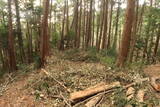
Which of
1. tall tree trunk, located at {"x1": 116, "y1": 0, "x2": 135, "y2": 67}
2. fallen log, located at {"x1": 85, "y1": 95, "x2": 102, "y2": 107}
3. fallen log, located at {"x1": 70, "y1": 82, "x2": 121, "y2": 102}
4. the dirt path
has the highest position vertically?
tall tree trunk, located at {"x1": 116, "y1": 0, "x2": 135, "y2": 67}

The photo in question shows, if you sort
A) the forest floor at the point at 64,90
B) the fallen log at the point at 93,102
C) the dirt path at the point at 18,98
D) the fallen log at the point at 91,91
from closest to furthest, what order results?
the fallen log at the point at 93,102 → the forest floor at the point at 64,90 → the fallen log at the point at 91,91 → the dirt path at the point at 18,98

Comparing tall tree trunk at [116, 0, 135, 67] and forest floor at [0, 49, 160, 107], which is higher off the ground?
tall tree trunk at [116, 0, 135, 67]

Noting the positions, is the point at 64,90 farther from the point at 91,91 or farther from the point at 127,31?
the point at 127,31

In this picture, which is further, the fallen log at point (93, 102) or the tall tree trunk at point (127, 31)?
the tall tree trunk at point (127, 31)

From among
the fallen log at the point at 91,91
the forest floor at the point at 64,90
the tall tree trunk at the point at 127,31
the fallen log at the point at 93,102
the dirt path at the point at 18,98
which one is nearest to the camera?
the fallen log at the point at 93,102

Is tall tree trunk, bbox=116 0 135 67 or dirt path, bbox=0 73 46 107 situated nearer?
dirt path, bbox=0 73 46 107

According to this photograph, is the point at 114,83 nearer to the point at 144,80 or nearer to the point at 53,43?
the point at 144,80

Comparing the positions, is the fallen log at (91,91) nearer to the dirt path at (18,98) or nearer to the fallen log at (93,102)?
the fallen log at (93,102)

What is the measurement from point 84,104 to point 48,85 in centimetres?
195

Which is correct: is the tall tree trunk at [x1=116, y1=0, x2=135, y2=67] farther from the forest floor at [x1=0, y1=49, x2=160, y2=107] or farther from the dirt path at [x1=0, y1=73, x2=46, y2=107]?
the dirt path at [x1=0, y1=73, x2=46, y2=107]

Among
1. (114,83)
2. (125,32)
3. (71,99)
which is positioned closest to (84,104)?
(71,99)

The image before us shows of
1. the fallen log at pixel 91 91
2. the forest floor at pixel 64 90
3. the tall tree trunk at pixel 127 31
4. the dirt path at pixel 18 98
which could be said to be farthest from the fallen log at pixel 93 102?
the tall tree trunk at pixel 127 31

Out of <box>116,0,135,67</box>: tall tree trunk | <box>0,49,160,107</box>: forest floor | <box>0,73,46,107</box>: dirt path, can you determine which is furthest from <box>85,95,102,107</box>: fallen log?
<box>116,0,135,67</box>: tall tree trunk

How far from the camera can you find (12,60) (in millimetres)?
12586
